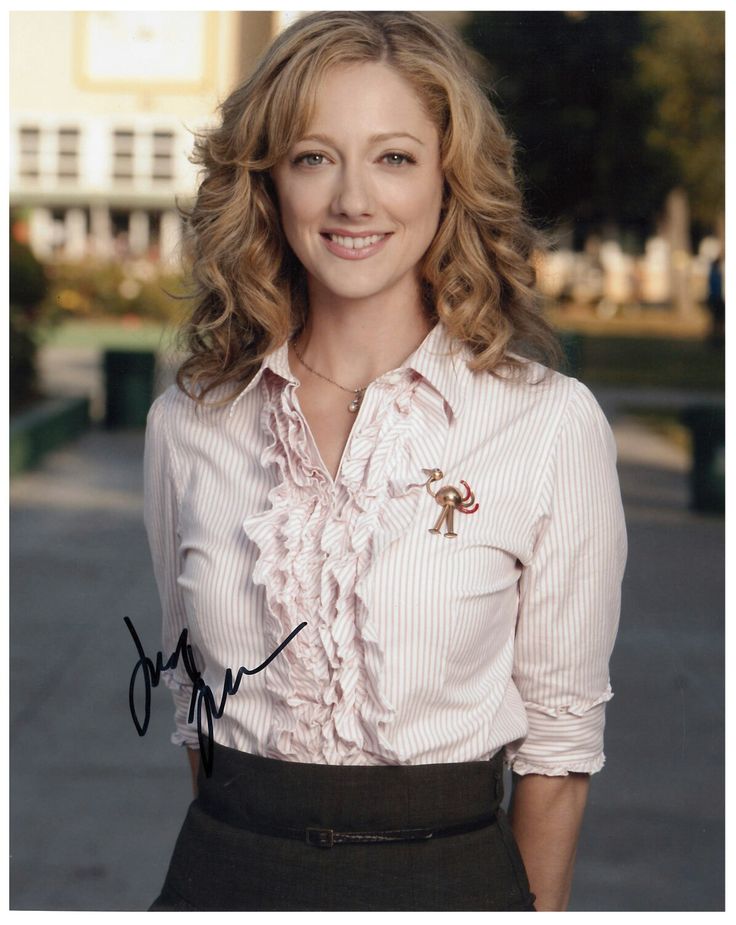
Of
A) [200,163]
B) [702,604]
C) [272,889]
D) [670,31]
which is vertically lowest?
[702,604]

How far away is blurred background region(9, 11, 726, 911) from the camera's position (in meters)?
4.51

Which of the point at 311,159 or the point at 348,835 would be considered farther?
the point at 311,159

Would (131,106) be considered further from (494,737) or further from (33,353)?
(494,737)

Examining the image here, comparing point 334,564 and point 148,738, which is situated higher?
point 334,564

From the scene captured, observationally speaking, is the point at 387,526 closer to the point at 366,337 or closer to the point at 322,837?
the point at 366,337

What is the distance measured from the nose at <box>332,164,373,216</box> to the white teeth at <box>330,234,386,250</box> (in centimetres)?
4

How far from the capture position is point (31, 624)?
7.01m

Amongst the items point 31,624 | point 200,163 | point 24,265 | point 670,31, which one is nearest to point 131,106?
point 670,31

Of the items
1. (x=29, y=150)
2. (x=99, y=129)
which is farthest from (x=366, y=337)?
(x=29, y=150)

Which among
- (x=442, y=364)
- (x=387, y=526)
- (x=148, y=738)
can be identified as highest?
(x=442, y=364)

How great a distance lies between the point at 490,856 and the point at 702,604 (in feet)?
18.3

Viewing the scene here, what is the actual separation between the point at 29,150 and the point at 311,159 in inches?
1252

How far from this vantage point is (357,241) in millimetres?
2184

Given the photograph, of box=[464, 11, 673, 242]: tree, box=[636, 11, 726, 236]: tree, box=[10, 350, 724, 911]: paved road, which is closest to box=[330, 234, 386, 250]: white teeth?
box=[10, 350, 724, 911]: paved road
